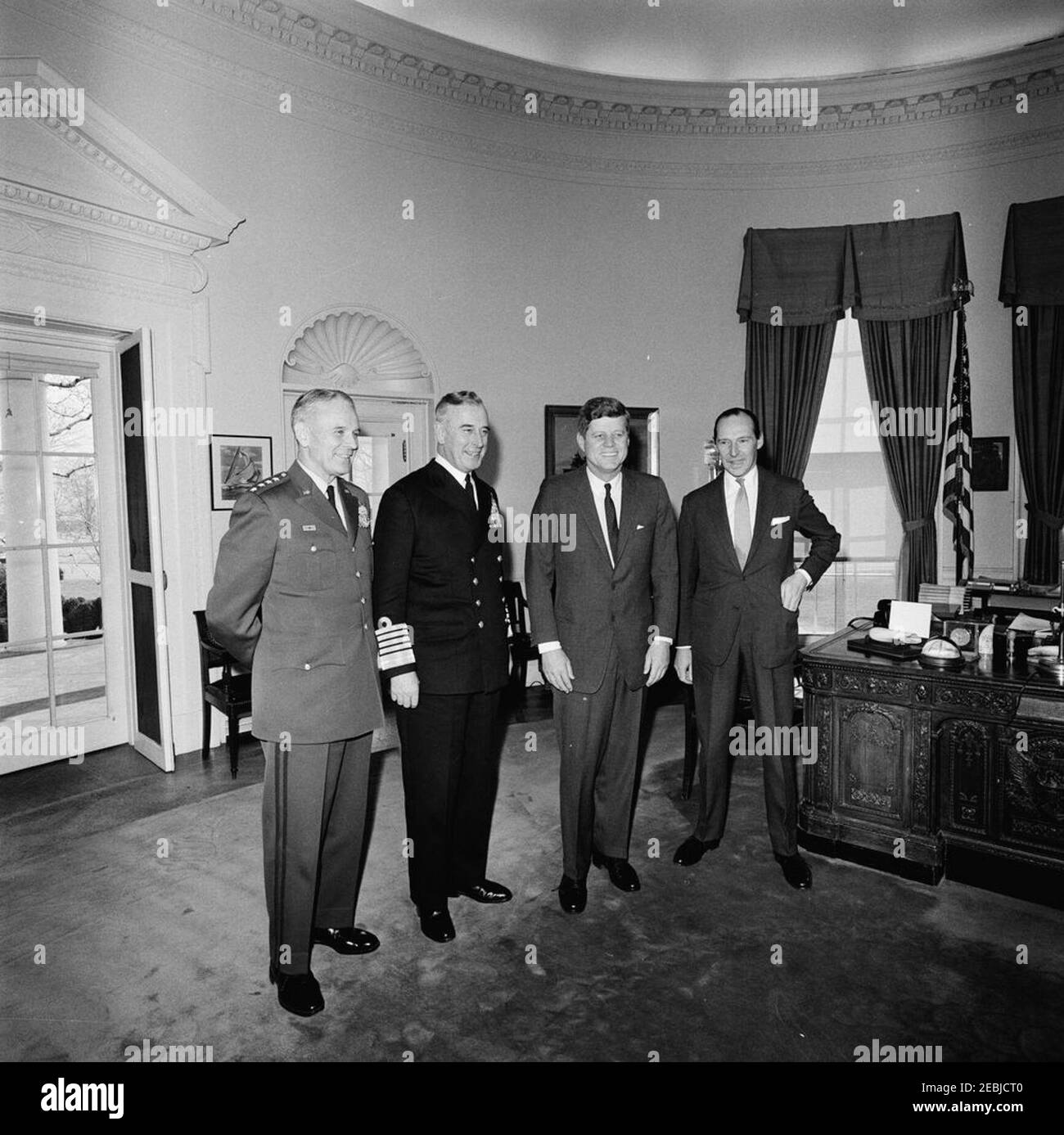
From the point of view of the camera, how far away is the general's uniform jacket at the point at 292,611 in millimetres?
2375

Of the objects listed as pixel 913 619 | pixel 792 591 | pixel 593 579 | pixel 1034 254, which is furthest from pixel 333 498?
pixel 1034 254

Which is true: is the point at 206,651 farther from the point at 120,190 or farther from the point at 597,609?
the point at 597,609

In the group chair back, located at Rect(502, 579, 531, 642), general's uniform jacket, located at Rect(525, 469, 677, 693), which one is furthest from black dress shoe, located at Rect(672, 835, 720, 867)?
chair back, located at Rect(502, 579, 531, 642)

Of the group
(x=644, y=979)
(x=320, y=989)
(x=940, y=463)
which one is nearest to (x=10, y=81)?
(x=320, y=989)

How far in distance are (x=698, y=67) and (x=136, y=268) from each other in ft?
14.7

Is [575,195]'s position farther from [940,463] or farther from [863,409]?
[940,463]

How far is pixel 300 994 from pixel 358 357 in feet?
14.6

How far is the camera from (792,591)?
3.21 metres

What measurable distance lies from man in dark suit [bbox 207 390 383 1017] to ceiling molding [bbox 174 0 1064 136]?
13.1ft

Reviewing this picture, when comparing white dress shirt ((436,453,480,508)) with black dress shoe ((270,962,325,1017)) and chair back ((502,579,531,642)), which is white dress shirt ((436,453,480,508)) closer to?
black dress shoe ((270,962,325,1017))

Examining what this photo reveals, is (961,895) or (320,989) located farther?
(961,895)

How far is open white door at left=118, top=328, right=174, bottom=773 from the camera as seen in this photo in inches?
180

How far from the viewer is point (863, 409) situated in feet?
21.5

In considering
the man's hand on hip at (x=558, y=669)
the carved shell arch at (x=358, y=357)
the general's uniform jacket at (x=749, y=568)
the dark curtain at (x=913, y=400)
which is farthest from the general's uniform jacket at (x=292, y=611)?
the dark curtain at (x=913, y=400)
